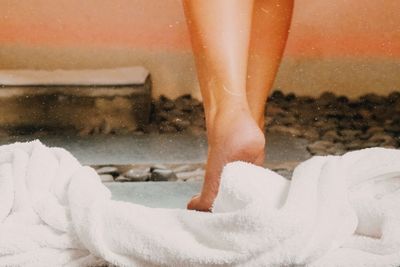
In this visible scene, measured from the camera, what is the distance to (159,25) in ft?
4.79

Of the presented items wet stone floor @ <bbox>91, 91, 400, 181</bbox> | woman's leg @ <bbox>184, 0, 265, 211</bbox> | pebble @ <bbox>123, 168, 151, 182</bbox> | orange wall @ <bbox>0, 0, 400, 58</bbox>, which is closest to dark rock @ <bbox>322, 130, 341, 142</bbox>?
wet stone floor @ <bbox>91, 91, 400, 181</bbox>

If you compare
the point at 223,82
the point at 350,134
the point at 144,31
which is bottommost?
the point at 350,134

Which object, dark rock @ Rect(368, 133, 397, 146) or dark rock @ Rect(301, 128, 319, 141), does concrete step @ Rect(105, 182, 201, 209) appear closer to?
dark rock @ Rect(301, 128, 319, 141)

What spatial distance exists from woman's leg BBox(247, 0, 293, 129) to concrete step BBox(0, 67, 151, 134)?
354 mm

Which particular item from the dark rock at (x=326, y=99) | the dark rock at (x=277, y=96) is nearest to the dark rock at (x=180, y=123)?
the dark rock at (x=277, y=96)

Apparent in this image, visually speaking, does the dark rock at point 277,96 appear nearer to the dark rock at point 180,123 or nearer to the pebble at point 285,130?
the pebble at point 285,130

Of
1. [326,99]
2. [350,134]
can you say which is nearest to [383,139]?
[350,134]

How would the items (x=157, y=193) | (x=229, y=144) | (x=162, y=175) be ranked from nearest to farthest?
(x=229, y=144)
(x=157, y=193)
(x=162, y=175)

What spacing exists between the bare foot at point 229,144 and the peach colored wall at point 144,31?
0.55 metres

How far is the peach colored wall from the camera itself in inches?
54.0

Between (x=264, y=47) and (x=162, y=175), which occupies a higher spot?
(x=264, y=47)

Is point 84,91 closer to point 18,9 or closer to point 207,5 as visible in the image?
point 18,9

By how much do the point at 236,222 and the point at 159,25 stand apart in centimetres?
88

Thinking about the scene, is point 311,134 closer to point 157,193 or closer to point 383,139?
point 383,139
